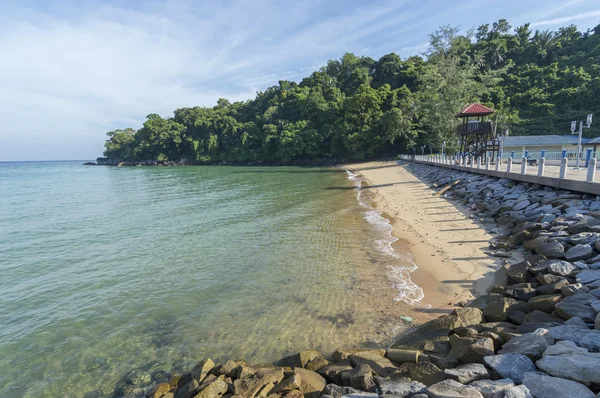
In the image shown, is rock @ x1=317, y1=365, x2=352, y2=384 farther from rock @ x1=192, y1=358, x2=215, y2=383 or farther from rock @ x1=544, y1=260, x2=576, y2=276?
rock @ x1=544, y1=260, x2=576, y2=276

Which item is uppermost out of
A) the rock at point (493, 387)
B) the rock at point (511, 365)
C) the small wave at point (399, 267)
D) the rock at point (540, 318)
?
the rock at point (493, 387)

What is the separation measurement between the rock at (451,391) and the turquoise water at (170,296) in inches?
95.0

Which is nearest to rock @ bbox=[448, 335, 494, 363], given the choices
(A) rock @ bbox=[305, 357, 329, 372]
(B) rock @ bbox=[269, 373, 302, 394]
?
(A) rock @ bbox=[305, 357, 329, 372]

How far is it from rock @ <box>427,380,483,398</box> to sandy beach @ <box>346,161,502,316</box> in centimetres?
324

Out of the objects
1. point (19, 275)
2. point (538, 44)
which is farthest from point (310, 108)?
point (19, 275)

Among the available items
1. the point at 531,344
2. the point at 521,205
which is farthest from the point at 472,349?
the point at 521,205

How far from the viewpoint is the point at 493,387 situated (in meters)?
3.07

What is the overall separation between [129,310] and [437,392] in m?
6.50

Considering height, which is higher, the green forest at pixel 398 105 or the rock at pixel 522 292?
the green forest at pixel 398 105

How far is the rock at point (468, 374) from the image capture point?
339 cm

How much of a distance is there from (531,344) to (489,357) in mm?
557

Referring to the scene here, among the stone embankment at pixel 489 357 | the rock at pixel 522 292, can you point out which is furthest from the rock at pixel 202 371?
the rock at pixel 522 292

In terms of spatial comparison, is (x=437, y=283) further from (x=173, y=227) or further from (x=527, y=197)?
(x=173, y=227)

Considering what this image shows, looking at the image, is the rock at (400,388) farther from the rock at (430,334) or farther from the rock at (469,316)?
the rock at (469,316)
